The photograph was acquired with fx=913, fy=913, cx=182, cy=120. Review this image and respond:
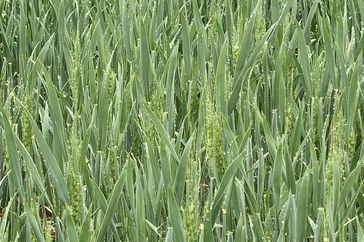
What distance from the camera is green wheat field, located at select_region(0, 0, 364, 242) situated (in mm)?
1188

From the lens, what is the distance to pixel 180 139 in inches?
54.5

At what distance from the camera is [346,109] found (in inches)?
63.2

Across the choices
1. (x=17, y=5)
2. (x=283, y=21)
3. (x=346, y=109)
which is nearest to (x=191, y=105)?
(x=346, y=109)

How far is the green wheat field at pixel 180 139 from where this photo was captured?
119 cm

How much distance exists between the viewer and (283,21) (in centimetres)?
204

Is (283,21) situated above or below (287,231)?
above

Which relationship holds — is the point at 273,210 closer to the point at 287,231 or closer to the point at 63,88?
the point at 287,231

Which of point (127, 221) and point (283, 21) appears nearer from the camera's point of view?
point (127, 221)

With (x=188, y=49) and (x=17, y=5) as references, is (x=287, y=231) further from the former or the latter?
(x=17, y=5)

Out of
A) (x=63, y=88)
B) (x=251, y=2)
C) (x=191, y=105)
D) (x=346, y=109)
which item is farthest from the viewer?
(x=251, y=2)

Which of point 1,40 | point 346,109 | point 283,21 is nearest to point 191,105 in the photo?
point 346,109

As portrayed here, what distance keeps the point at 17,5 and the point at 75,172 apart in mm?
1326

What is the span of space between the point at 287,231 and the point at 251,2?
0.98 metres

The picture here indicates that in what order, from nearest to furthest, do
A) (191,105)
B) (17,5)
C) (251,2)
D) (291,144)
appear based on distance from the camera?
(291,144), (191,105), (251,2), (17,5)
